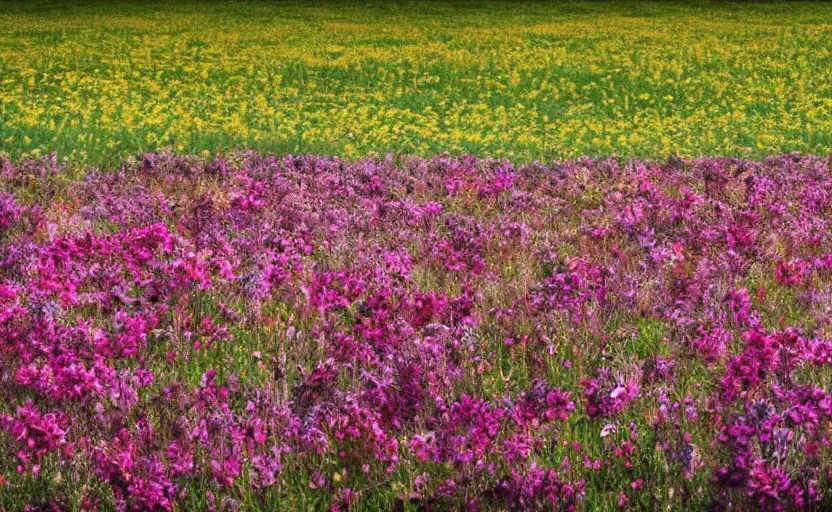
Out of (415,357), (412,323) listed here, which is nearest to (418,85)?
(412,323)

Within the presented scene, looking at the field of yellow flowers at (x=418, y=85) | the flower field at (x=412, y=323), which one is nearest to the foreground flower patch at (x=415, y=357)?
the flower field at (x=412, y=323)

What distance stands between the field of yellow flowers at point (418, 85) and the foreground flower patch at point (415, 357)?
5.39 meters

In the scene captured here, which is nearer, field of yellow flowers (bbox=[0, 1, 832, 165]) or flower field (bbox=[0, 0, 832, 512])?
flower field (bbox=[0, 0, 832, 512])

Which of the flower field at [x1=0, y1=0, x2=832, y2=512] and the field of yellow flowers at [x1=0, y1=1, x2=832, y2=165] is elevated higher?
the flower field at [x1=0, y1=0, x2=832, y2=512]

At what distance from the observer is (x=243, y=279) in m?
5.79

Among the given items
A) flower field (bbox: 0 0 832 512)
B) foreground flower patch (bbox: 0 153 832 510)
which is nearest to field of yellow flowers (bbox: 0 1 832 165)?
flower field (bbox: 0 0 832 512)

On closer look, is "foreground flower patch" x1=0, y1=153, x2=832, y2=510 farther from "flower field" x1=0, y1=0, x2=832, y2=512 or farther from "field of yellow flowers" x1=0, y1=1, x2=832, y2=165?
"field of yellow flowers" x1=0, y1=1, x2=832, y2=165

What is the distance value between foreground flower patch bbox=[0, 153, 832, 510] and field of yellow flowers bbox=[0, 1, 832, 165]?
5.39 m

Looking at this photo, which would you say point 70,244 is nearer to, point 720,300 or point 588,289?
point 588,289

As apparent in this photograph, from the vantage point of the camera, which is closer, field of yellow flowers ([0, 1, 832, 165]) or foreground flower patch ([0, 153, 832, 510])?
foreground flower patch ([0, 153, 832, 510])

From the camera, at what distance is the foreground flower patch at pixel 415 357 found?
353cm

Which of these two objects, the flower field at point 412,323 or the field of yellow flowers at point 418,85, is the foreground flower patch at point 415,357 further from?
the field of yellow flowers at point 418,85

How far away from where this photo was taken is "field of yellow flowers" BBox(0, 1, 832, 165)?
13.8 m

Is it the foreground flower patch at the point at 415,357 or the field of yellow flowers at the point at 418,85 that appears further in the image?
the field of yellow flowers at the point at 418,85
